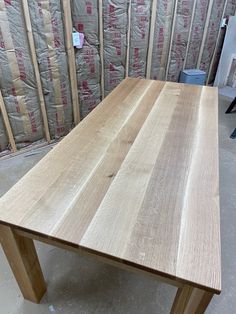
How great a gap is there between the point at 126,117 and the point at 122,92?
0.40 m

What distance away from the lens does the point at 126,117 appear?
1340 mm

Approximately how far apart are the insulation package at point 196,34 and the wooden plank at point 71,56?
1825 millimetres

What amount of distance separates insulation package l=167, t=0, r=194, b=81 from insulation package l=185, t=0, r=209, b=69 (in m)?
0.12

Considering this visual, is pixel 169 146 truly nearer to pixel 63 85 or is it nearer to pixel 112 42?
pixel 63 85

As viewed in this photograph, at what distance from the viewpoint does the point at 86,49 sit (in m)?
2.17

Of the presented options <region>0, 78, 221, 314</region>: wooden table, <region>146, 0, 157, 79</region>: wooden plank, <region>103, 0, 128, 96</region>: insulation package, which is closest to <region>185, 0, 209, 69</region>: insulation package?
<region>146, 0, 157, 79</region>: wooden plank

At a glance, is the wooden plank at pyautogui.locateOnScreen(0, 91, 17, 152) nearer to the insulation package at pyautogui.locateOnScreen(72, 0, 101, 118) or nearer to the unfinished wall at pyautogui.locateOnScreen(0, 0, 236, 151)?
the unfinished wall at pyautogui.locateOnScreen(0, 0, 236, 151)

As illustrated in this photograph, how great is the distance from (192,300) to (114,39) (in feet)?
7.56

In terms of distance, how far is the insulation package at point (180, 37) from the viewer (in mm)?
2752

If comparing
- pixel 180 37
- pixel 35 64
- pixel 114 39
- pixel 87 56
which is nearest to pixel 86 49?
pixel 87 56

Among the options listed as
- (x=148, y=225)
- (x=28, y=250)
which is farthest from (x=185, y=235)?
(x=28, y=250)

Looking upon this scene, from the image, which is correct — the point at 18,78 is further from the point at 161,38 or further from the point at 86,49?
the point at 161,38

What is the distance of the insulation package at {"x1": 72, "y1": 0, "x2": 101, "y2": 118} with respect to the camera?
2.00 metres

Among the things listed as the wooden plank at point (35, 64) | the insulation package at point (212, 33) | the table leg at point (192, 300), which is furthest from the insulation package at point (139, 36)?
the table leg at point (192, 300)
